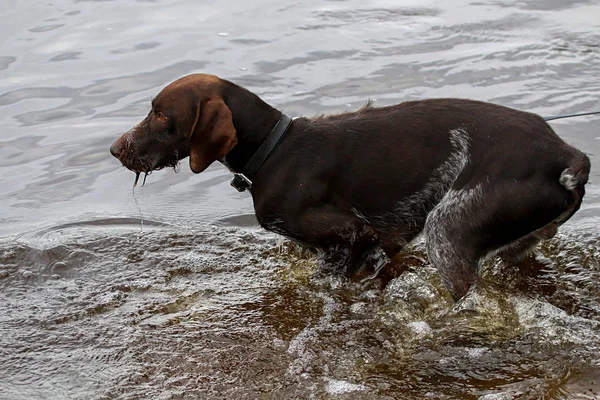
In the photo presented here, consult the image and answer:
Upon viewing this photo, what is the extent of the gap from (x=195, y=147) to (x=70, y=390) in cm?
158

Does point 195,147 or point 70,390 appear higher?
point 195,147

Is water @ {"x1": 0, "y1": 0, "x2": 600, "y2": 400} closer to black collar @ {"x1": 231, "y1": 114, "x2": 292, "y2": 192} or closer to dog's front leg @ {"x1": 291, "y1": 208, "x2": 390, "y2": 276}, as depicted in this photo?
dog's front leg @ {"x1": 291, "y1": 208, "x2": 390, "y2": 276}

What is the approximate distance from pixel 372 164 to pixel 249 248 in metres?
1.56

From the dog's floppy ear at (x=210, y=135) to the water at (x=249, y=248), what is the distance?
42.7 inches


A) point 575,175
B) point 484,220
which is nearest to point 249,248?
point 484,220

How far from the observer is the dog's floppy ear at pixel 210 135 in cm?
572

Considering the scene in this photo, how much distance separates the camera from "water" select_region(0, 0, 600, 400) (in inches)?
213

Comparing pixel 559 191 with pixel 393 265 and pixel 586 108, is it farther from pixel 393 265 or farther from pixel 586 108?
pixel 586 108

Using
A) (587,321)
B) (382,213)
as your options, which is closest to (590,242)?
(587,321)

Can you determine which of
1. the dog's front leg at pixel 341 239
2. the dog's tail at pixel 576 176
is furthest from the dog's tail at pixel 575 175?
the dog's front leg at pixel 341 239

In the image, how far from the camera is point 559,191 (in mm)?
5398

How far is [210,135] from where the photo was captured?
574 cm

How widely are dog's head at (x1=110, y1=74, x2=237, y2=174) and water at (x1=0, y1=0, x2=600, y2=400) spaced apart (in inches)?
41.4

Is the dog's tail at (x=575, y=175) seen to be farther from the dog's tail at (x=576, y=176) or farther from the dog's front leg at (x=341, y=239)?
the dog's front leg at (x=341, y=239)
